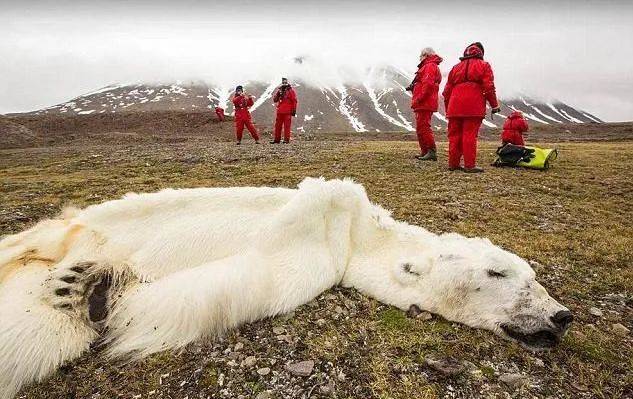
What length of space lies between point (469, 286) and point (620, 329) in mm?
1395

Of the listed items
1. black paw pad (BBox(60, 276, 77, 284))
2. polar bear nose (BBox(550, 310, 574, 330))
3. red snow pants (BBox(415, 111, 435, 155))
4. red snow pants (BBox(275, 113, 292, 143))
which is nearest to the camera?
polar bear nose (BBox(550, 310, 574, 330))

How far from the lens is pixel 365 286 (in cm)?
399

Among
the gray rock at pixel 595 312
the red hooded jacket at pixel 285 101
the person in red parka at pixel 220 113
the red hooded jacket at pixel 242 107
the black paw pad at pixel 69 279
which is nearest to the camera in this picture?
the black paw pad at pixel 69 279

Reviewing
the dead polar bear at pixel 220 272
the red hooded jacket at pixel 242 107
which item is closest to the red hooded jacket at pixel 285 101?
the red hooded jacket at pixel 242 107

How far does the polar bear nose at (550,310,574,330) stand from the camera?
3189mm

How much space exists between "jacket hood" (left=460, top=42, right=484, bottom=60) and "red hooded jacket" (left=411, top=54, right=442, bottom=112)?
50.7 inches

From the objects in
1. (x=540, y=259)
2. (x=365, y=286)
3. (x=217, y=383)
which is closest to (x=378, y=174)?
(x=540, y=259)

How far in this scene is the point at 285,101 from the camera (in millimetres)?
18984

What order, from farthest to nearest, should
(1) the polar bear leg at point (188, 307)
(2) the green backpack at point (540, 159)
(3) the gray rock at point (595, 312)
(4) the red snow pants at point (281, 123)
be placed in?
(4) the red snow pants at point (281, 123) < (2) the green backpack at point (540, 159) < (3) the gray rock at point (595, 312) < (1) the polar bear leg at point (188, 307)

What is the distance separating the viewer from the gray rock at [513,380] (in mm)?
2828

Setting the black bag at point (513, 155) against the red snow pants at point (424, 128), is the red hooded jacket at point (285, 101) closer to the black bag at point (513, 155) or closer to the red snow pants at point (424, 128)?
the red snow pants at point (424, 128)

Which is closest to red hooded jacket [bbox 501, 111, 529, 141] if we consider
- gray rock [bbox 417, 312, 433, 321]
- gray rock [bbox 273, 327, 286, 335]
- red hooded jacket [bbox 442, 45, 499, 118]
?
red hooded jacket [bbox 442, 45, 499, 118]

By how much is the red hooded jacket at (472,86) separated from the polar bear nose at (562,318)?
7903 mm

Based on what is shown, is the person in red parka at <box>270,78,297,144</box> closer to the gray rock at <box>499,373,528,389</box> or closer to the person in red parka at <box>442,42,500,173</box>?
the person in red parka at <box>442,42,500,173</box>
